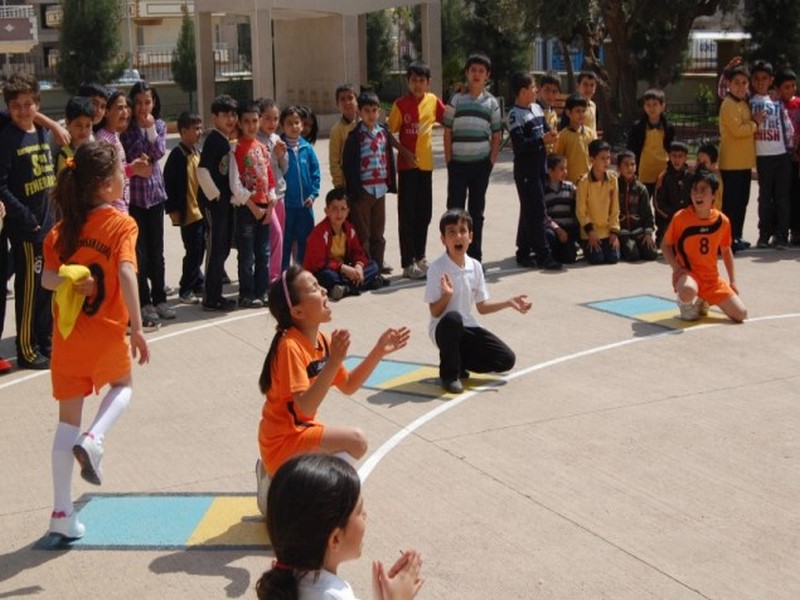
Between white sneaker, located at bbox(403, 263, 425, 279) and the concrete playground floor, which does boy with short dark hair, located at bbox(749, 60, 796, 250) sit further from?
white sneaker, located at bbox(403, 263, 425, 279)

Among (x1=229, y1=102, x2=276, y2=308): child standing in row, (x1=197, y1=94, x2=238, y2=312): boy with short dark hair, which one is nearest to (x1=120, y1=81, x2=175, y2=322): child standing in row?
(x1=197, y1=94, x2=238, y2=312): boy with short dark hair

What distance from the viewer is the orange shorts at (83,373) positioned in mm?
5941

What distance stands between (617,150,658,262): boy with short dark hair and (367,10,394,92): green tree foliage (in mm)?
28592

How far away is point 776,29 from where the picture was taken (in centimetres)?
2728

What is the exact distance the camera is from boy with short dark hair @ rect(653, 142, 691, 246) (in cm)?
1276

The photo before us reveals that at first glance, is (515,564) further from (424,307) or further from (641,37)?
(641,37)

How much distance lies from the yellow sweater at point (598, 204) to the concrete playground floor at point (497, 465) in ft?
6.41

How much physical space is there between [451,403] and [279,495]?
509 centimetres

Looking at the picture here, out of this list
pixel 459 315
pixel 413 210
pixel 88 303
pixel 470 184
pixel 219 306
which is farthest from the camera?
pixel 413 210

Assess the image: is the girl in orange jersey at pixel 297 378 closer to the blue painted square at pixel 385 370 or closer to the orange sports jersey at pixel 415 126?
the blue painted square at pixel 385 370

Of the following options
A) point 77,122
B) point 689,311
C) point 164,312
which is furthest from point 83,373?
point 689,311

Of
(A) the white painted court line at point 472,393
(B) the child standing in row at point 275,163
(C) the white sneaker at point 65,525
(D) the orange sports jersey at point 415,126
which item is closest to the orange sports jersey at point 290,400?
(C) the white sneaker at point 65,525

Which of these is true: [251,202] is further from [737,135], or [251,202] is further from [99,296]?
[737,135]

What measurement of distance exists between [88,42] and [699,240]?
32374mm
